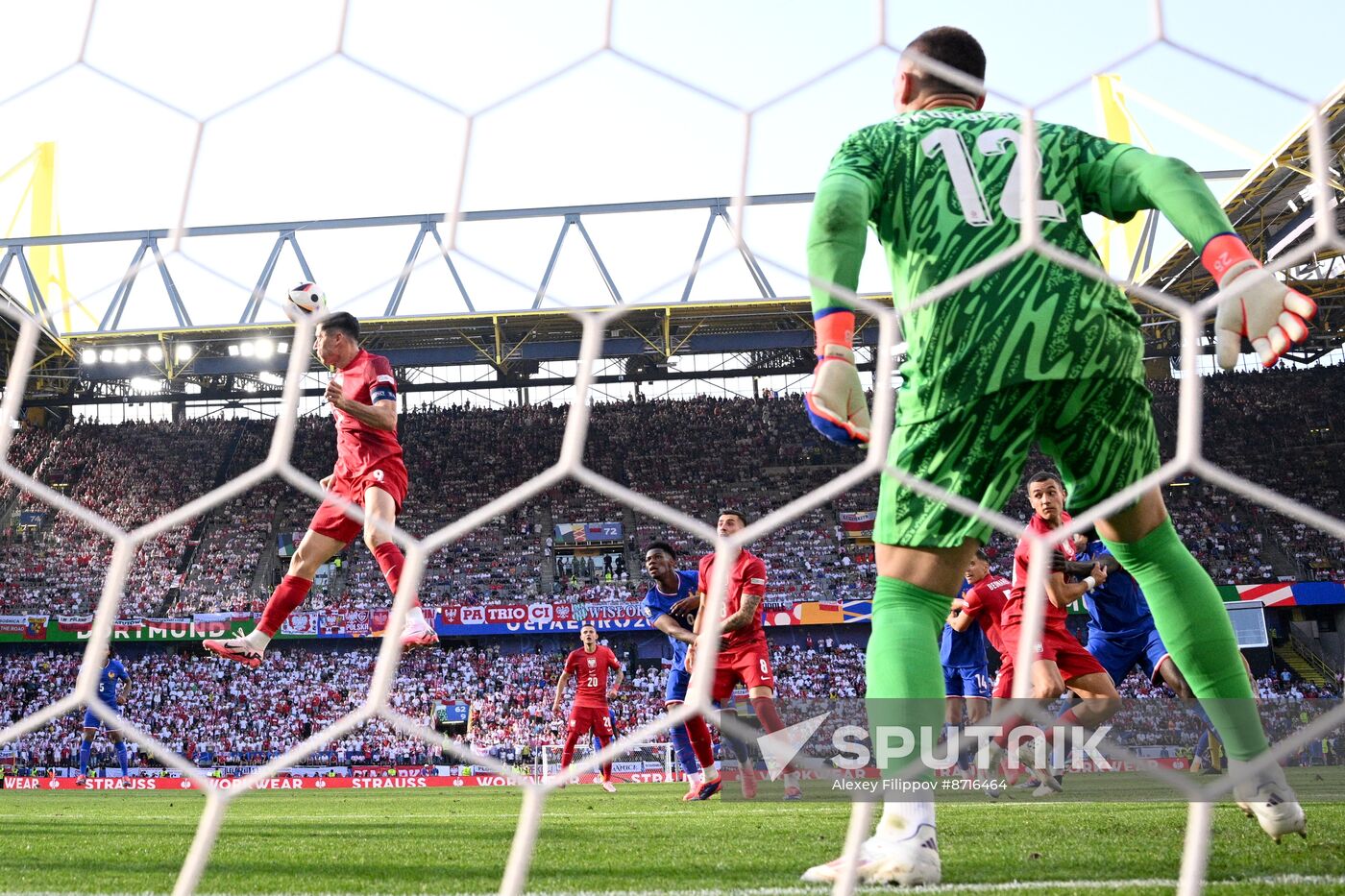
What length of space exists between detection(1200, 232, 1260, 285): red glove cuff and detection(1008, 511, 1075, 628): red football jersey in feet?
7.11

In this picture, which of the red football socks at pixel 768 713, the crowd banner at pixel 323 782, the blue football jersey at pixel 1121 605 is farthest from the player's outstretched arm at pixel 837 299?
the crowd banner at pixel 323 782

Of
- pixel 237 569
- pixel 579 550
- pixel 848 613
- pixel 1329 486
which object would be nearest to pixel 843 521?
pixel 848 613

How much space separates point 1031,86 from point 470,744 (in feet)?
46.0

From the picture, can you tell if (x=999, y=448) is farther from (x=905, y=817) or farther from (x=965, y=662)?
(x=965, y=662)

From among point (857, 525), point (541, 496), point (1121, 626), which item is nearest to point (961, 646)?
point (1121, 626)

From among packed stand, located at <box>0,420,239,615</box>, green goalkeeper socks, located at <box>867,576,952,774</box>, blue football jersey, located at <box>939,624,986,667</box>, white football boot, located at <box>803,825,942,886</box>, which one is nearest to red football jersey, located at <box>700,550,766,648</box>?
blue football jersey, located at <box>939,624,986,667</box>

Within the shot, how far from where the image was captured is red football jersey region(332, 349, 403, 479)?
4.09 metres

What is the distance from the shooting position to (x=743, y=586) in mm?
5023

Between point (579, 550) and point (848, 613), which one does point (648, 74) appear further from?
point (579, 550)

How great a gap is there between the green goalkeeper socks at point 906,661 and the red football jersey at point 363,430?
2635mm

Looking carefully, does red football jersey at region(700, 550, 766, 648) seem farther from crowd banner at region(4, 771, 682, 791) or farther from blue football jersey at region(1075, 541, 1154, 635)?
crowd banner at region(4, 771, 682, 791)

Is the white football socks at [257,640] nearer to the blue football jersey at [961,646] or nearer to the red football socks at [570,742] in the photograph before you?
the red football socks at [570,742]

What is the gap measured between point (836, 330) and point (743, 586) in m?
3.26

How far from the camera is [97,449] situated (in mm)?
23172
